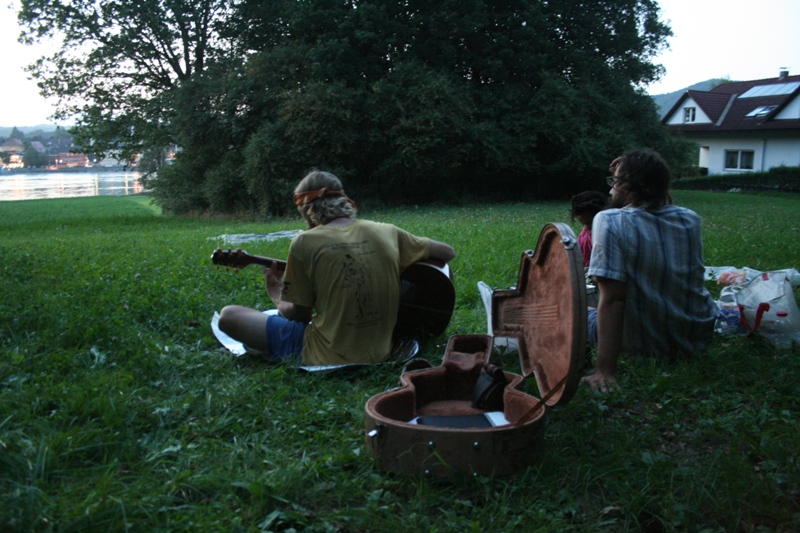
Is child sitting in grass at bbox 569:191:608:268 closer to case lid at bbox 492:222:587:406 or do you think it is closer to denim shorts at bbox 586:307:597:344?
denim shorts at bbox 586:307:597:344

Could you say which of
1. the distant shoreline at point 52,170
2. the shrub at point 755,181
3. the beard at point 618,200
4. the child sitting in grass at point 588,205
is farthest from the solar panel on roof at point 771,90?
the distant shoreline at point 52,170

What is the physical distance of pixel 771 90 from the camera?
4684 centimetres

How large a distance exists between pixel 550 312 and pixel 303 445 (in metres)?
1.41

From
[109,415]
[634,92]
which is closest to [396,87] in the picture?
[634,92]

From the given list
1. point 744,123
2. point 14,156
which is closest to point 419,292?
point 744,123

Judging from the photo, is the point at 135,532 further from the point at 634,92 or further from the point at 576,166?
the point at 634,92

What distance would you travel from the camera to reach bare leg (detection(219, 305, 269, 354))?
4.71m

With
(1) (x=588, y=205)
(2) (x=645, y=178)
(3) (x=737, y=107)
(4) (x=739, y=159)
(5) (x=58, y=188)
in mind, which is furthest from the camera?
(5) (x=58, y=188)

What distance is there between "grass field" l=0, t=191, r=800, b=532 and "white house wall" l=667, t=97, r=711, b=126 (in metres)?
47.4

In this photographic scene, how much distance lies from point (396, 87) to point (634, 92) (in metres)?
10.8

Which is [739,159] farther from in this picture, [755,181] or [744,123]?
[755,181]

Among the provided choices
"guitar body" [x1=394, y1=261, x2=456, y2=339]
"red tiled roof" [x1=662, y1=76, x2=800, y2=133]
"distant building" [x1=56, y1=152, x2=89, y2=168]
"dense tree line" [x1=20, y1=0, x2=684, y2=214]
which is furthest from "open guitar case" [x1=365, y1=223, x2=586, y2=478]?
"distant building" [x1=56, y1=152, x2=89, y2=168]

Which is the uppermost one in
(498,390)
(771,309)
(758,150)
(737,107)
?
(737,107)

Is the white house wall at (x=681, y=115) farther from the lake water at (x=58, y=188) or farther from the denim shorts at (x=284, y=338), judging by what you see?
the denim shorts at (x=284, y=338)
